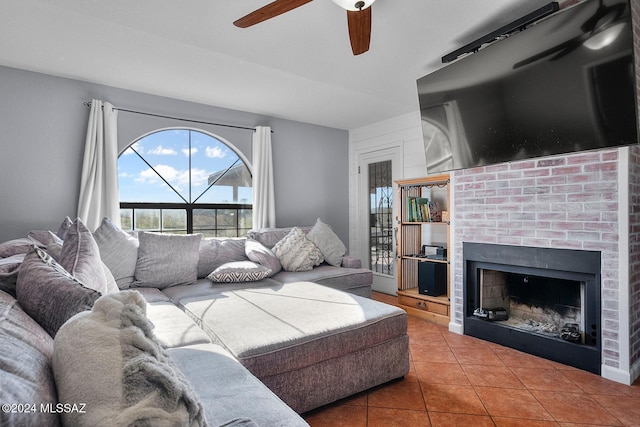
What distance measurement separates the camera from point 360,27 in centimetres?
188

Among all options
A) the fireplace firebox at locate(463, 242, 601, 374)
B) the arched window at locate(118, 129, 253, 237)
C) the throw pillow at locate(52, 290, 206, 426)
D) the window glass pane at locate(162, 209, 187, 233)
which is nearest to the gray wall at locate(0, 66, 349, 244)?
the arched window at locate(118, 129, 253, 237)

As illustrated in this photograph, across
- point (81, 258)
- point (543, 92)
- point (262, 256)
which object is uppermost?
point (543, 92)

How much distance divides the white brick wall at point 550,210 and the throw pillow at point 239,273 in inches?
70.4

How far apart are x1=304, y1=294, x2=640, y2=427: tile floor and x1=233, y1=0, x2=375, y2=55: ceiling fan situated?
212 centimetres

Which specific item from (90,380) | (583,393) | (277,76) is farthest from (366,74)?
(90,380)

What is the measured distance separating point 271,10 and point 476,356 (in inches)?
106

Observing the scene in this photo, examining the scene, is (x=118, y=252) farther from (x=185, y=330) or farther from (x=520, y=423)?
(x=520, y=423)

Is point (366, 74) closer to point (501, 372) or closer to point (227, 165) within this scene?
point (227, 165)

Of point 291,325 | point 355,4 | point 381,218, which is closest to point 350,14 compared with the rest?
point 355,4

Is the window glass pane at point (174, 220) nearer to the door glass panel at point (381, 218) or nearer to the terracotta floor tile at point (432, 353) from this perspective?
the door glass panel at point (381, 218)

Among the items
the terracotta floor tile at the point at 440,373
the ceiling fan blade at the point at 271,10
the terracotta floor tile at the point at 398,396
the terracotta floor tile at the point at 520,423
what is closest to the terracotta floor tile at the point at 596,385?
the terracotta floor tile at the point at 520,423

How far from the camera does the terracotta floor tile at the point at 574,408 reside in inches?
67.9

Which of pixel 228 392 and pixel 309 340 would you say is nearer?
pixel 228 392

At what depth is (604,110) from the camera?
70.1 inches
